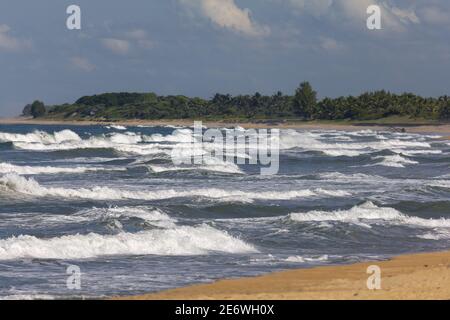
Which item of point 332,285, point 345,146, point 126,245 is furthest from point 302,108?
point 332,285

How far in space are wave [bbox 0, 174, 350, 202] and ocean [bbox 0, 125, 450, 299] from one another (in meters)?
0.04

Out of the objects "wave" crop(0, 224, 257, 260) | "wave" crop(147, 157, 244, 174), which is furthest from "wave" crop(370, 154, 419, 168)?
"wave" crop(0, 224, 257, 260)

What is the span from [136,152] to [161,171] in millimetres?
19767

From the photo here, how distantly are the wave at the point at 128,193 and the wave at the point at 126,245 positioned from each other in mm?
9784

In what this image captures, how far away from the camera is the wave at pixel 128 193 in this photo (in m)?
30.8

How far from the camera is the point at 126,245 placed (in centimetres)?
1938

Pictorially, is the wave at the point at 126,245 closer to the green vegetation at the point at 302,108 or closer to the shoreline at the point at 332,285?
the shoreline at the point at 332,285

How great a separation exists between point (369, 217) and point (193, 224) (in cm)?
478

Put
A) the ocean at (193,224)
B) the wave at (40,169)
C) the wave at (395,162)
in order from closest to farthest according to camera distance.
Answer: the ocean at (193,224), the wave at (40,169), the wave at (395,162)

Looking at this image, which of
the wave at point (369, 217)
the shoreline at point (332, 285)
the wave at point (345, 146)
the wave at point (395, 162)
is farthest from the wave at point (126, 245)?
the wave at point (345, 146)

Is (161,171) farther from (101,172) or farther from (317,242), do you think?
(317,242)

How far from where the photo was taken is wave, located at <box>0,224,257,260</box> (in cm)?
1842

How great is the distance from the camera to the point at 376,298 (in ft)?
41.3

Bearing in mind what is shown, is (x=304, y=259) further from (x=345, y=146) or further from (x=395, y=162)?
(x=345, y=146)
